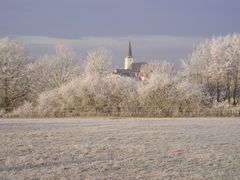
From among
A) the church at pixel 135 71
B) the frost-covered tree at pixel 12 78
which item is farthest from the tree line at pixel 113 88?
the church at pixel 135 71

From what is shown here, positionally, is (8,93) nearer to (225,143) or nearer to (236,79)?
(236,79)

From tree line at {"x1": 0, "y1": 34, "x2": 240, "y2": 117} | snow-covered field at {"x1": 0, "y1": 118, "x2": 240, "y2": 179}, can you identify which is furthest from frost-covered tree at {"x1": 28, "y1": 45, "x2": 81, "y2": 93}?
snow-covered field at {"x1": 0, "y1": 118, "x2": 240, "y2": 179}

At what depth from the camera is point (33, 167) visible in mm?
12883

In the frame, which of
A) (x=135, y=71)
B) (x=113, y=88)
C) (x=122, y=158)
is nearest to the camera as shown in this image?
(x=122, y=158)

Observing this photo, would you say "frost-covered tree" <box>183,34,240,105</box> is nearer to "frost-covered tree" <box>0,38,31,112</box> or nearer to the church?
the church

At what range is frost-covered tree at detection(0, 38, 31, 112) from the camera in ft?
184

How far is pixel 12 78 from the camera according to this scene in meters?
57.0

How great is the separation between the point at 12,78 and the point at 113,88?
13711 millimetres

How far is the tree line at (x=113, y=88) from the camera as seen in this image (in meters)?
48.2

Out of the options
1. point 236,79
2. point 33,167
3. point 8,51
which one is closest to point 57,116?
point 8,51

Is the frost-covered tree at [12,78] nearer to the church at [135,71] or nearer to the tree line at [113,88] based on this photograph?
the tree line at [113,88]

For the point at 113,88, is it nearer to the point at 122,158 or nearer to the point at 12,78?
the point at 12,78

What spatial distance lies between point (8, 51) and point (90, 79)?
13915 mm

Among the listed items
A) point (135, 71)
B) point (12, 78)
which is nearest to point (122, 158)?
point (12, 78)
